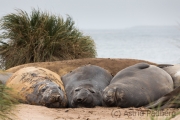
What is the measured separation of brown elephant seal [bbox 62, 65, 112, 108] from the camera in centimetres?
959

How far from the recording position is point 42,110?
28.2ft

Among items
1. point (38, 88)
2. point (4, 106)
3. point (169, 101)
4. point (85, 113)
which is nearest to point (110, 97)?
point (85, 113)

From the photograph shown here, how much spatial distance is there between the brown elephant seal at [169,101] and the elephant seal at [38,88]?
1.41 metres

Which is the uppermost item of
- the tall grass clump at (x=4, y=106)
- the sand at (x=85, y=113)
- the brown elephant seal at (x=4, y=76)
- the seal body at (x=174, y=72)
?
the seal body at (x=174, y=72)

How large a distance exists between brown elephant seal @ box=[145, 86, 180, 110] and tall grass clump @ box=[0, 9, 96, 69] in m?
5.70

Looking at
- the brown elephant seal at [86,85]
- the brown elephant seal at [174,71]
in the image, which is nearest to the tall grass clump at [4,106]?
the brown elephant seal at [86,85]

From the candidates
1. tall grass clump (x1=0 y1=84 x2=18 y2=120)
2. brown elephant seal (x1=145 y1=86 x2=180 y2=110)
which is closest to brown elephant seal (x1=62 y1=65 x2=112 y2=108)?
brown elephant seal (x1=145 y1=86 x2=180 y2=110)

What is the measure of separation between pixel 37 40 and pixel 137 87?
533cm

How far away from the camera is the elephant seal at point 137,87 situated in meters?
9.54

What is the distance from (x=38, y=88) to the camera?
969cm

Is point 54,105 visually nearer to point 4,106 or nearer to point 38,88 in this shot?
point 38,88

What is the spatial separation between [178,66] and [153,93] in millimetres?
1611

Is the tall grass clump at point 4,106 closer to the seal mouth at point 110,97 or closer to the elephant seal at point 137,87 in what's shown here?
the seal mouth at point 110,97

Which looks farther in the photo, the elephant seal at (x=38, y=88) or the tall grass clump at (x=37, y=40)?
the tall grass clump at (x=37, y=40)
